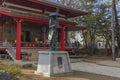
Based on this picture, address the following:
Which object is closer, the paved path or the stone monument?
the stone monument

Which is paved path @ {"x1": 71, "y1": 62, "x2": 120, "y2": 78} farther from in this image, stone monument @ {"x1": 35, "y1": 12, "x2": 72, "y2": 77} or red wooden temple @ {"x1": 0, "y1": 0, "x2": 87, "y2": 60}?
red wooden temple @ {"x1": 0, "y1": 0, "x2": 87, "y2": 60}

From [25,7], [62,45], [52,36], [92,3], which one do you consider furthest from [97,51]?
[52,36]

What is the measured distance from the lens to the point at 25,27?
28203 millimetres

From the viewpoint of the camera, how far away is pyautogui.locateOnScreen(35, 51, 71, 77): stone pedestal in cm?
1300

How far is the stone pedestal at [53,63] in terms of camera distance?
13000 mm

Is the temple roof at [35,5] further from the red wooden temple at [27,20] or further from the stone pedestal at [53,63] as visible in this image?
the stone pedestal at [53,63]

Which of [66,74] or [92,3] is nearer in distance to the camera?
[66,74]

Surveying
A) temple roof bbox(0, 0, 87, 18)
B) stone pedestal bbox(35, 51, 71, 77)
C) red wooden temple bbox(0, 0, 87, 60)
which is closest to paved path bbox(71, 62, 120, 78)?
stone pedestal bbox(35, 51, 71, 77)

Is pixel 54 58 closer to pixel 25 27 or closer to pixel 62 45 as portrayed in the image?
pixel 62 45

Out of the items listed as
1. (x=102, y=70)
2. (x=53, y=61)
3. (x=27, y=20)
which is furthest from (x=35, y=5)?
(x=53, y=61)

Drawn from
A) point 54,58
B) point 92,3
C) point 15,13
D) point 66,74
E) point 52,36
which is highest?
point 92,3

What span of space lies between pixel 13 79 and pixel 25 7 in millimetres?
18327

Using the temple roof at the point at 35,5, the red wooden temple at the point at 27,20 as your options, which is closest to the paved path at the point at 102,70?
the red wooden temple at the point at 27,20

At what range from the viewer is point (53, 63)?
13.1m
